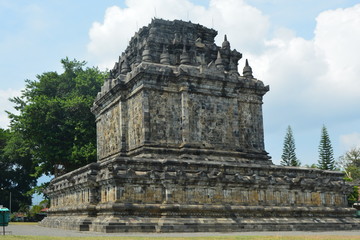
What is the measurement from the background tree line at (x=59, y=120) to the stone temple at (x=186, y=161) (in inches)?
325

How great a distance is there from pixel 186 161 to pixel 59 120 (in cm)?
2098

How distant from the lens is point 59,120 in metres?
43.7

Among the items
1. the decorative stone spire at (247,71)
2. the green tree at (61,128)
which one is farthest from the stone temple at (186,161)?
the green tree at (61,128)

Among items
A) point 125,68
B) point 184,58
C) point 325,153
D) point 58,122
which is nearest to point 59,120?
point 58,122

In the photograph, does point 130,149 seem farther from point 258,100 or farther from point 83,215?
point 258,100

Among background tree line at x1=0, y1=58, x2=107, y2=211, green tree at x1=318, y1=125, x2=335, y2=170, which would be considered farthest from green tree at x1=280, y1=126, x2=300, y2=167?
background tree line at x1=0, y1=58, x2=107, y2=211

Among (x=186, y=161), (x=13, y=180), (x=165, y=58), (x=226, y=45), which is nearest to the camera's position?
(x=186, y=161)

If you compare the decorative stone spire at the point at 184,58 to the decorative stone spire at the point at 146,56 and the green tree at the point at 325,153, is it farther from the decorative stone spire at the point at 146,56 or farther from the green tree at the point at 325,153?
the green tree at the point at 325,153

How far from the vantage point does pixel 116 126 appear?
105 ft

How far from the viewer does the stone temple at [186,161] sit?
24766 mm

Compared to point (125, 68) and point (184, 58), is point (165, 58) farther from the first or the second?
point (125, 68)

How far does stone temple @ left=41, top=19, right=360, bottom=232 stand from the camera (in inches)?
975

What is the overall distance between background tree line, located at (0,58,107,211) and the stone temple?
8.26 m

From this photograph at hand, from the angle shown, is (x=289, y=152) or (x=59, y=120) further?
(x=289, y=152)
